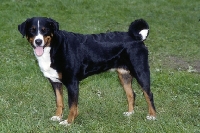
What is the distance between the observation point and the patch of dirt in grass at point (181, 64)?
367 inches

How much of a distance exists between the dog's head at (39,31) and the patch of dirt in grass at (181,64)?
450cm

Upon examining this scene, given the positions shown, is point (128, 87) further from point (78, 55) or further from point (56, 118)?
point (56, 118)

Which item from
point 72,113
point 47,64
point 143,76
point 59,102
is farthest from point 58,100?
point 143,76

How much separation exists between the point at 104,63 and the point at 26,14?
881 cm

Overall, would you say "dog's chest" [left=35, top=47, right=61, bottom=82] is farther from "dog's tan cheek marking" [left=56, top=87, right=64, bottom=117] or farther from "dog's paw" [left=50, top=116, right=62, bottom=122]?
"dog's paw" [left=50, top=116, right=62, bottom=122]

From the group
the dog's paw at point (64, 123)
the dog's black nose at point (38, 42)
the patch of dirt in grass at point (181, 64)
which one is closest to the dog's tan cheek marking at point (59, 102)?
the dog's paw at point (64, 123)

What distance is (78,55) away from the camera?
18.5ft

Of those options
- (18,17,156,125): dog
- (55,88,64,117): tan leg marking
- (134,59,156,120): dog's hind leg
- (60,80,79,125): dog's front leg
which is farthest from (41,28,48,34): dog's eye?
(134,59,156,120): dog's hind leg

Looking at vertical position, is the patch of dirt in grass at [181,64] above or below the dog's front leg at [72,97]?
below

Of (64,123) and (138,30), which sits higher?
(138,30)

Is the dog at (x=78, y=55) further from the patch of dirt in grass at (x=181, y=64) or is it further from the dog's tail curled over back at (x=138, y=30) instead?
the patch of dirt in grass at (x=181, y=64)

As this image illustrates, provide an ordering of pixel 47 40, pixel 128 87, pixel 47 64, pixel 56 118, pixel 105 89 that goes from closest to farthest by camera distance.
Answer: pixel 47 40, pixel 47 64, pixel 56 118, pixel 128 87, pixel 105 89

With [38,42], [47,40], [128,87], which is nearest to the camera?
[38,42]

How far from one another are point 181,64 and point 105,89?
120 inches
